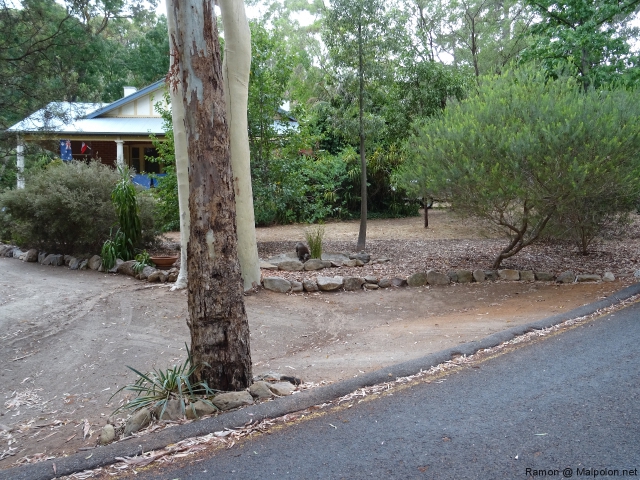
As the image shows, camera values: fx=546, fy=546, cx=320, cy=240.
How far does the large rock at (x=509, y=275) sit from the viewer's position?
1036 centimetres

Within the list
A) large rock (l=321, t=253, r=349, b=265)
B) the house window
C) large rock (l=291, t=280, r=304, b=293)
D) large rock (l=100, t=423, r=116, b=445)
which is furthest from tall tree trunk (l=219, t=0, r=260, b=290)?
the house window

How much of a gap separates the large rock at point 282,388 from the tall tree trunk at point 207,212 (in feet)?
0.90

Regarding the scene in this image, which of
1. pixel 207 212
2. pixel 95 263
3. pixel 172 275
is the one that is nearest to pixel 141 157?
pixel 95 263

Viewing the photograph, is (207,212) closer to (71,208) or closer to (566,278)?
(566,278)

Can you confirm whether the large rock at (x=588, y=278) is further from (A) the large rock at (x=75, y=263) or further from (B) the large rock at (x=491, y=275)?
(A) the large rock at (x=75, y=263)

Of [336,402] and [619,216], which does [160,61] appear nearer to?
[619,216]

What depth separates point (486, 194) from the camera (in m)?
9.25

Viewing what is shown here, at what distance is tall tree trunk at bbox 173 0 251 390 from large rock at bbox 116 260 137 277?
7.48m

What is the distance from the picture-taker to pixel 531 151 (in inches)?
340

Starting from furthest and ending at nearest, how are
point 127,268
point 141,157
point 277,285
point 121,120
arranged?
1. point 141,157
2. point 121,120
3. point 127,268
4. point 277,285

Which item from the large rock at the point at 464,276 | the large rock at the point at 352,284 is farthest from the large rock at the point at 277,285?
the large rock at the point at 464,276

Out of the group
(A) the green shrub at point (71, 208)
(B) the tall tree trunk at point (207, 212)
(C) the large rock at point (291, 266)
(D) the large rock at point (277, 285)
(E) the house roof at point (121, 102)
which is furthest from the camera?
(E) the house roof at point (121, 102)

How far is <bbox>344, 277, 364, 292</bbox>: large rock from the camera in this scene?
9992mm

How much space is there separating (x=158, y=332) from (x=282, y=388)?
3.67 meters
